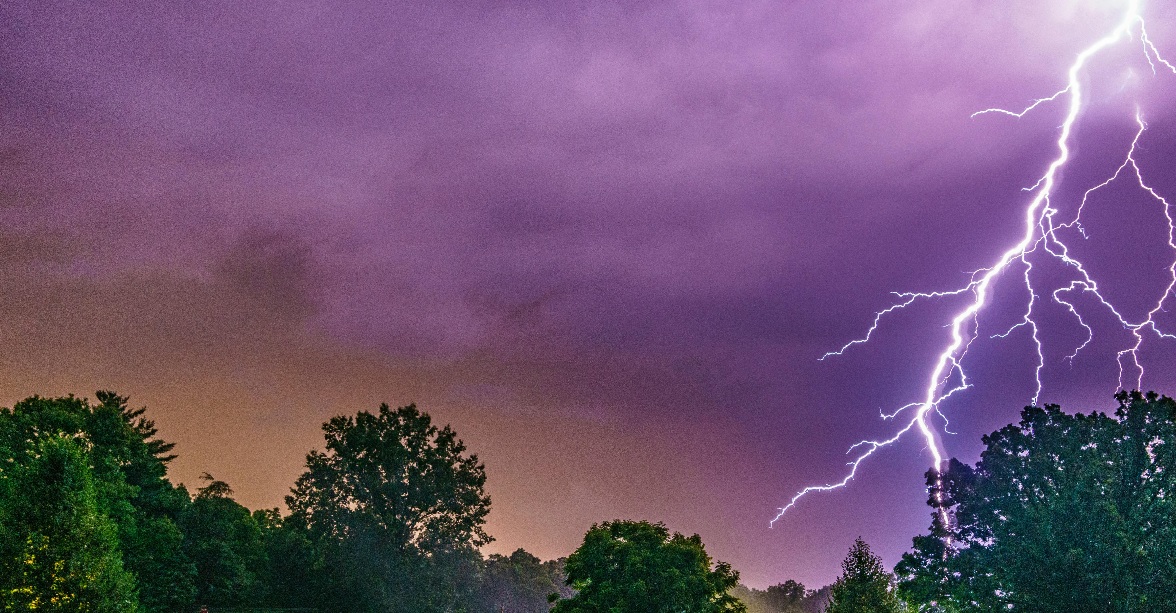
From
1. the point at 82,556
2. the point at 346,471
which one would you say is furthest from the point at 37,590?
the point at 346,471

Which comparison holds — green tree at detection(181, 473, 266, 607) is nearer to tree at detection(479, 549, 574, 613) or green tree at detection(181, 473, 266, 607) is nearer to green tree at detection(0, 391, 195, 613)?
green tree at detection(0, 391, 195, 613)

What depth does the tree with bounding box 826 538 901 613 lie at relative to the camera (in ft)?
151

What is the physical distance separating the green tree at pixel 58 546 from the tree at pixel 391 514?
2520 cm

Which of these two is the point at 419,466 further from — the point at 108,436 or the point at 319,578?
the point at 108,436

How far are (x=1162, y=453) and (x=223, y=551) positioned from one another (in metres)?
55.4

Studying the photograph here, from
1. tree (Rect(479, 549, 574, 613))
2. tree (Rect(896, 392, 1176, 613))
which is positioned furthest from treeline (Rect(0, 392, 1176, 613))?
tree (Rect(479, 549, 574, 613))

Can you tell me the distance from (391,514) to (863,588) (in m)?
34.6

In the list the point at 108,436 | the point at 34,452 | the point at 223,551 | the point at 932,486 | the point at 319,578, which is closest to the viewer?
the point at 932,486

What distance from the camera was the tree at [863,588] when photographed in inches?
1816

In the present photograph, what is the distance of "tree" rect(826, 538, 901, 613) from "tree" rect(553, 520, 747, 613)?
23.9 feet

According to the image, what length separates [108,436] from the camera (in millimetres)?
47156

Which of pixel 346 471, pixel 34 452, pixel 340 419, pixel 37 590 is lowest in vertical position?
pixel 37 590

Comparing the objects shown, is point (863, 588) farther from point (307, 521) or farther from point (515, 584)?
point (515, 584)

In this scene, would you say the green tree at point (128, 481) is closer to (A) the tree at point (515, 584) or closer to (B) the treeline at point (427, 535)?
(B) the treeline at point (427, 535)
